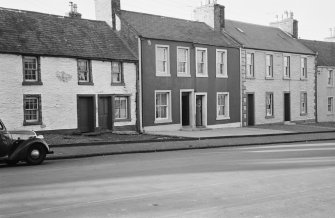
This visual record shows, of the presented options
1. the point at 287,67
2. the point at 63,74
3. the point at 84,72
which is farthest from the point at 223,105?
the point at 63,74

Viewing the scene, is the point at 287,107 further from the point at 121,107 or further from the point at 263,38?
the point at 121,107

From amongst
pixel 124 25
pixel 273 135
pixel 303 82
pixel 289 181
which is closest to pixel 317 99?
pixel 303 82

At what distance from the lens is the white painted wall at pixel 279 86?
117ft

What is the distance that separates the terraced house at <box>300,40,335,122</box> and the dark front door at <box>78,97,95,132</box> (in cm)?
2473

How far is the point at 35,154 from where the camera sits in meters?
14.3

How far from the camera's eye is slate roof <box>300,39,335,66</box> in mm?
42875

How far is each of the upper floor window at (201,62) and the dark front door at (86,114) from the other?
28.4ft

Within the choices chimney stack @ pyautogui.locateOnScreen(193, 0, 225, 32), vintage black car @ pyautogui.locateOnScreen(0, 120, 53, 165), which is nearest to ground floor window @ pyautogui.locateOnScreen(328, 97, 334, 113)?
chimney stack @ pyautogui.locateOnScreen(193, 0, 225, 32)

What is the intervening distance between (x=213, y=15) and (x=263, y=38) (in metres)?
5.78

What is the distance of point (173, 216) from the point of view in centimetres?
694

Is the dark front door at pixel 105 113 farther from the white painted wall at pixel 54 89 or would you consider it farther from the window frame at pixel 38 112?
the window frame at pixel 38 112

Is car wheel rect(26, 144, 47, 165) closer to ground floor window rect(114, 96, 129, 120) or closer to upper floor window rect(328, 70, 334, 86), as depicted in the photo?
ground floor window rect(114, 96, 129, 120)

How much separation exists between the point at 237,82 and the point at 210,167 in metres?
22.0

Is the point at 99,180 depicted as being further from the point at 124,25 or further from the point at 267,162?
the point at 124,25
